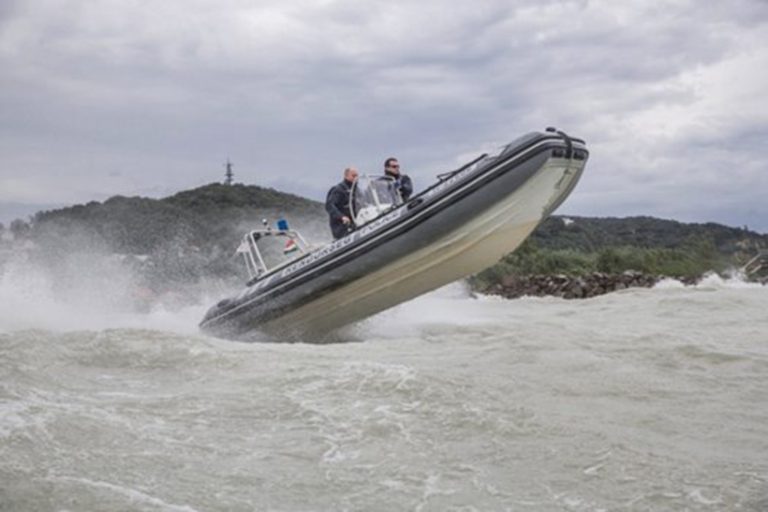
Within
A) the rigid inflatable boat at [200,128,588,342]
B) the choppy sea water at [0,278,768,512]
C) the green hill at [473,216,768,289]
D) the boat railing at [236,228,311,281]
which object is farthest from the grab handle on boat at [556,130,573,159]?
the green hill at [473,216,768,289]

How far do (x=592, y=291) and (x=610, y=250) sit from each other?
12.8ft

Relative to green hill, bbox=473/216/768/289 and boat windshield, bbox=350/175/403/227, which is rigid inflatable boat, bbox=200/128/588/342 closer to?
boat windshield, bbox=350/175/403/227

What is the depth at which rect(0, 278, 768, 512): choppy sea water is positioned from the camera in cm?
305

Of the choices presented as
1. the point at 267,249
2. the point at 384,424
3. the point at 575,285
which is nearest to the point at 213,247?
the point at 575,285

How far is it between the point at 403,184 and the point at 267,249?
1.79 metres

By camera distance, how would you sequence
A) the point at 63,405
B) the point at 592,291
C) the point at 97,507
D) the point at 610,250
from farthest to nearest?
the point at 610,250 < the point at 592,291 < the point at 63,405 < the point at 97,507

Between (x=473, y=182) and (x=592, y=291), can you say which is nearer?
(x=473, y=182)

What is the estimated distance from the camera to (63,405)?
422 centimetres

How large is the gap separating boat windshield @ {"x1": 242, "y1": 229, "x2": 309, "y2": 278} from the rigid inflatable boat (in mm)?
499

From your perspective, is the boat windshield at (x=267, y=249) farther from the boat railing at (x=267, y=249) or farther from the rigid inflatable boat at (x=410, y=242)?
the rigid inflatable boat at (x=410, y=242)

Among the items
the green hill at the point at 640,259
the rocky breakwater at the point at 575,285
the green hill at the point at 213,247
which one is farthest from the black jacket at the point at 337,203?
the green hill at the point at 640,259

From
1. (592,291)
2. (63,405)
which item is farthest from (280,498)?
(592,291)

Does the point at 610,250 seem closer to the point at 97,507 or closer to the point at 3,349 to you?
the point at 3,349

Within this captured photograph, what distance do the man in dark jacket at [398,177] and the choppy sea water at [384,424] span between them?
243 cm
